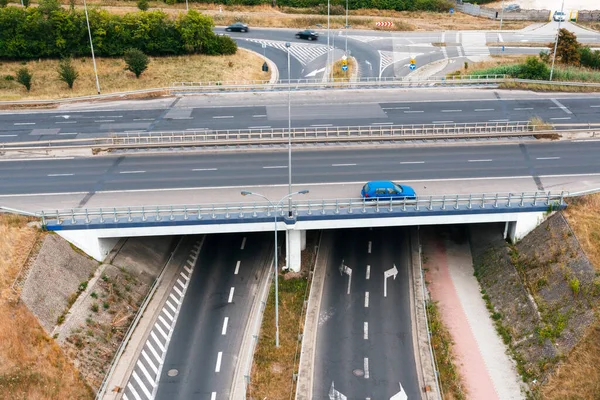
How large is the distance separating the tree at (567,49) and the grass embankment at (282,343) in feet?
185

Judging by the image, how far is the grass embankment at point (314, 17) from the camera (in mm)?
104125

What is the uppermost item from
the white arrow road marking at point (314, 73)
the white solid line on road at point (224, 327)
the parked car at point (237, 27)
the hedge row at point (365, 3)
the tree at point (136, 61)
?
the hedge row at point (365, 3)

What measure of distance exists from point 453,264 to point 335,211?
1156 centimetres

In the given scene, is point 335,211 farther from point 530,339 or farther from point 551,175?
point 551,175

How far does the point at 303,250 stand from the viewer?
46.5m

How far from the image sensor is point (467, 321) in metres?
39.6

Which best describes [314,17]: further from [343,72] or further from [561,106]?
[561,106]

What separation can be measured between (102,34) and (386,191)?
57438 millimetres

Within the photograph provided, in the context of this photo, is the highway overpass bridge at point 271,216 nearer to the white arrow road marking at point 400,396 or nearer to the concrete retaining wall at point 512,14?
the white arrow road marking at point 400,396

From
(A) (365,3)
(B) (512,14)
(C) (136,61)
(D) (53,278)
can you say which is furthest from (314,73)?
(B) (512,14)

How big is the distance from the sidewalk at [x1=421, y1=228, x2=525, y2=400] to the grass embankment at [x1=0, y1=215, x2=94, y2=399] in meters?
22.1

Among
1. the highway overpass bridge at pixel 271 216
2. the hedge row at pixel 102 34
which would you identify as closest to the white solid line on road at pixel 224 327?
the highway overpass bridge at pixel 271 216

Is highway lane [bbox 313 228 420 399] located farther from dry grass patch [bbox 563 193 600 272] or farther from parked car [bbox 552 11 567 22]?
parked car [bbox 552 11 567 22]

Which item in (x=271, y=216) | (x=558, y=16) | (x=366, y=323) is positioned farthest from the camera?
(x=558, y=16)
